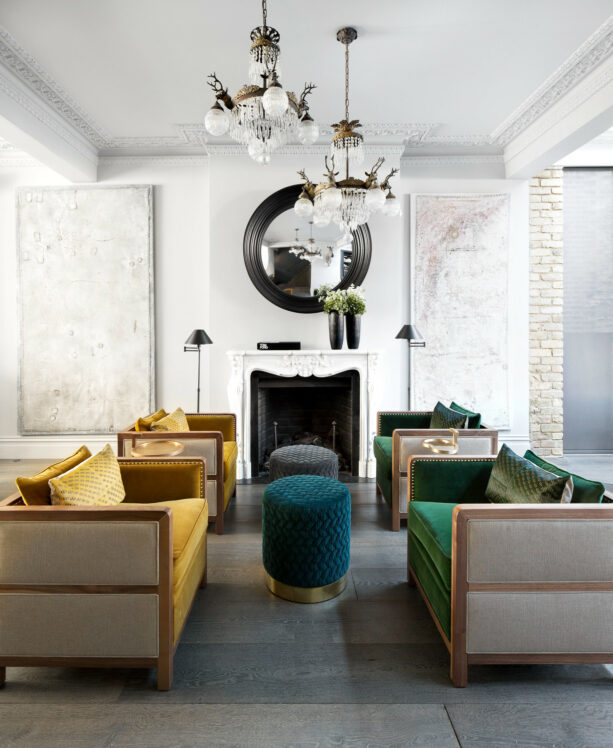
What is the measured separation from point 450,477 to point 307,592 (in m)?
0.95

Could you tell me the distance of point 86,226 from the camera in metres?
5.16

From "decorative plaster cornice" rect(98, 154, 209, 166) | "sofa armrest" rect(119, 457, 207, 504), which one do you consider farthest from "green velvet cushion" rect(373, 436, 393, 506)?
"decorative plaster cornice" rect(98, 154, 209, 166)

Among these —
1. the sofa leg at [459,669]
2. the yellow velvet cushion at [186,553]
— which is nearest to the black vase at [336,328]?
the yellow velvet cushion at [186,553]

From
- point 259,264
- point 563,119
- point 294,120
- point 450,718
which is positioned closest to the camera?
point 450,718

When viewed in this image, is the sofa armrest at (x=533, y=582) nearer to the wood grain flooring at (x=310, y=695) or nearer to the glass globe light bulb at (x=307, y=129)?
the wood grain flooring at (x=310, y=695)

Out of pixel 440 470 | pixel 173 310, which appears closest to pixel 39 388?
pixel 173 310

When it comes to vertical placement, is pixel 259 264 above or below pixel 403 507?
above

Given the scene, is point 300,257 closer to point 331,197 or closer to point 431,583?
point 331,197

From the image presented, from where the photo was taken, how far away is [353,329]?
4.66 metres

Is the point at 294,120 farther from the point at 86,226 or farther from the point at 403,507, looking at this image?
the point at 86,226

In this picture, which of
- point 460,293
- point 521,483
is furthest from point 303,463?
point 460,293

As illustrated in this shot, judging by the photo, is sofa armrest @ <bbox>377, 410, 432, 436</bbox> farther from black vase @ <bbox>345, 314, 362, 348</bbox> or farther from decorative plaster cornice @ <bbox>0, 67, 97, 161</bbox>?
decorative plaster cornice @ <bbox>0, 67, 97, 161</bbox>

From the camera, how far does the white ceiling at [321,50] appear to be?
2.94 meters

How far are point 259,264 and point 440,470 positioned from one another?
3025 millimetres
